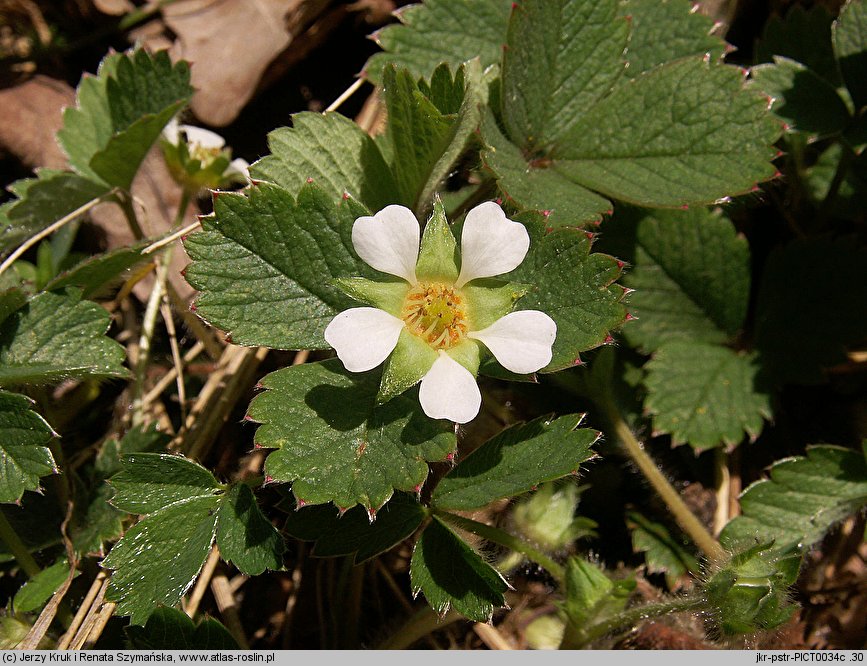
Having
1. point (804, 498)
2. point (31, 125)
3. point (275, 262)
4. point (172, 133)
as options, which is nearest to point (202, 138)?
point (172, 133)

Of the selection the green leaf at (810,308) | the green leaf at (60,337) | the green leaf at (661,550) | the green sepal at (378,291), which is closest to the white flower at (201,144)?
the green leaf at (60,337)

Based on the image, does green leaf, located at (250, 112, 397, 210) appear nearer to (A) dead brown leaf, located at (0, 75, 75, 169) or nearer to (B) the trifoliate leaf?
(B) the trifoliate leaf

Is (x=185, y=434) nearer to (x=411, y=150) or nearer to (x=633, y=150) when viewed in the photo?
(x=411, y=150)

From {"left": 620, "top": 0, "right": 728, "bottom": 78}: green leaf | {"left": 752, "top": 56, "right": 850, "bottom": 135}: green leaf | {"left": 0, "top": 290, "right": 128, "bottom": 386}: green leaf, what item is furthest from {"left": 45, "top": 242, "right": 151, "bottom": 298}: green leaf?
{"left": 752, "top": 56, "right": 850, "bottom": 135}: green leaf

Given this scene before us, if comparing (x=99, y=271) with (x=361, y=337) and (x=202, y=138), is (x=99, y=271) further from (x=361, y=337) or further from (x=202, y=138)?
(x=361, y=337)

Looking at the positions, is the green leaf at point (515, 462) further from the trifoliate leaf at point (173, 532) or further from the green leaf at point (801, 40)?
the green leaf at point (801, 40)

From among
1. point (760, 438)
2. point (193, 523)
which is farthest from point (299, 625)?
point (760, 438)
